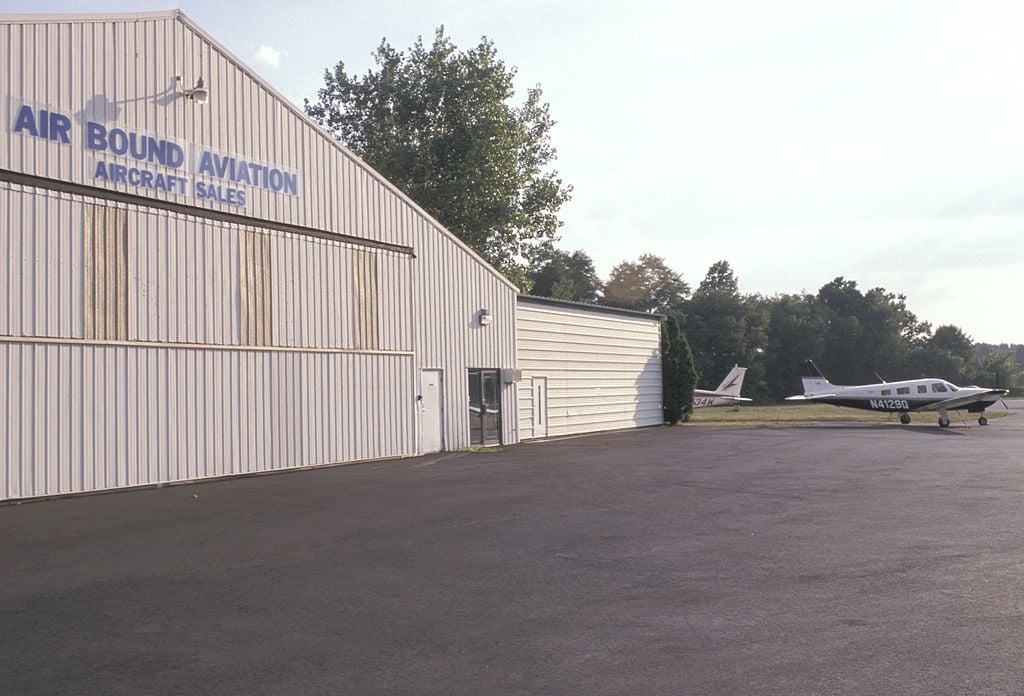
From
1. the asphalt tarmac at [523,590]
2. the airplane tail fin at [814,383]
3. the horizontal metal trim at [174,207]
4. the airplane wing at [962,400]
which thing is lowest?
the asphalt tarmac at [523,590]

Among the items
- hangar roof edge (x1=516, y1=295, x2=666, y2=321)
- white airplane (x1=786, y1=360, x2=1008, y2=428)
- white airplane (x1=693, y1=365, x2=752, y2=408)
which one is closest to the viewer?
hangar roof edge (x1=516, y1=295, x2=666, y2=321)

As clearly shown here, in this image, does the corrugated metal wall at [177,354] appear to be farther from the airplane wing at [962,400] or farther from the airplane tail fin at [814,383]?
the airplane tail fin at [814,383]

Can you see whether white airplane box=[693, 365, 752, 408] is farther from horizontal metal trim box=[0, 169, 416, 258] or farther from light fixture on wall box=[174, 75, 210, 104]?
light fixture on wall box=[174, 75, 210, 104]

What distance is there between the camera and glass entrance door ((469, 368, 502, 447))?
77.3ft

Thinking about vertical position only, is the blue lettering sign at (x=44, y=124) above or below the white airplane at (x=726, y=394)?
above

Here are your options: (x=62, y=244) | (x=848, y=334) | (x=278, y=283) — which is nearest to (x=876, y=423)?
(x=278, y=283)

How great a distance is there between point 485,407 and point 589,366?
22.1 ft

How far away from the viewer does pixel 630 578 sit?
23.7 feet

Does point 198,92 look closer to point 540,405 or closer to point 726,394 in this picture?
point 540,405

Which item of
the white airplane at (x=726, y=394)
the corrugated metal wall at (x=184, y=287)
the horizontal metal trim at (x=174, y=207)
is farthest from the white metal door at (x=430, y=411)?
the white airplane at (x=726, y=394)

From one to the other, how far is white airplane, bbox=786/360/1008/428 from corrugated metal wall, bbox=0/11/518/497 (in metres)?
21.6

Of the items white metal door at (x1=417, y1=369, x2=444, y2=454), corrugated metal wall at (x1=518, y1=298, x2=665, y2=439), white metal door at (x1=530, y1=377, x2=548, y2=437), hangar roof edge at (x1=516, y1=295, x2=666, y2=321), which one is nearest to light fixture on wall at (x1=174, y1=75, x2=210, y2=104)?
white metal door at (x1=417, y1=369, x2=444, y2=454)

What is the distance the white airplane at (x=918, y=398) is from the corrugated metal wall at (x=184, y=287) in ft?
70.8

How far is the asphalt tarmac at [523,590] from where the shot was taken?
4797 millimetres
